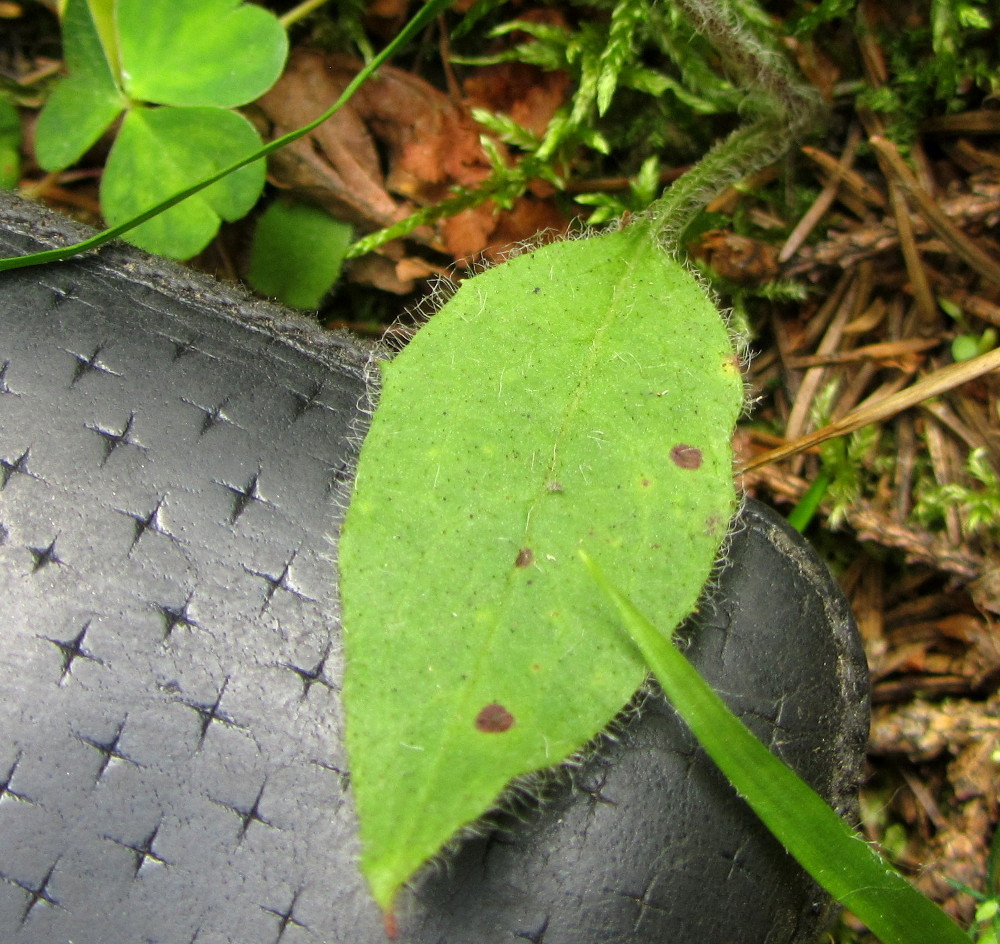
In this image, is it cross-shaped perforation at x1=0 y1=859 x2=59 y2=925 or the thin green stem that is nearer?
cross-shaped perforation at x1=0 y1=859 x2=59 y2=925

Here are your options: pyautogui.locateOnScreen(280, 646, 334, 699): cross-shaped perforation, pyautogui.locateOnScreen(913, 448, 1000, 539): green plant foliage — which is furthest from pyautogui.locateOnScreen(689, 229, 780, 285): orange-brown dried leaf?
pyautogui.locateOnScreen(280, 646, 334, 699): cross-shaped perforation

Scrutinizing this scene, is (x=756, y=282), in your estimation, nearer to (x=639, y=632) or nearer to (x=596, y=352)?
(x=596, y=352)

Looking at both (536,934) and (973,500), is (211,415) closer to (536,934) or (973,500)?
(536,934)

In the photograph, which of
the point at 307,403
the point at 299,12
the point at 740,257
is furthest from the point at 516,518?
the point at 299,12

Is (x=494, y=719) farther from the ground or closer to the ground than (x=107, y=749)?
farther from the ground

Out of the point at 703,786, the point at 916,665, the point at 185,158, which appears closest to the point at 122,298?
the point at 185,158

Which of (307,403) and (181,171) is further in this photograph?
(181,171)

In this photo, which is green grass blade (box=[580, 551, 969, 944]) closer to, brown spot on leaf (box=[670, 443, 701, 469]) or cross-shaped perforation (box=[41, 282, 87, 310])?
brown spot on leaf (box=[670, 443, 701, 469])
